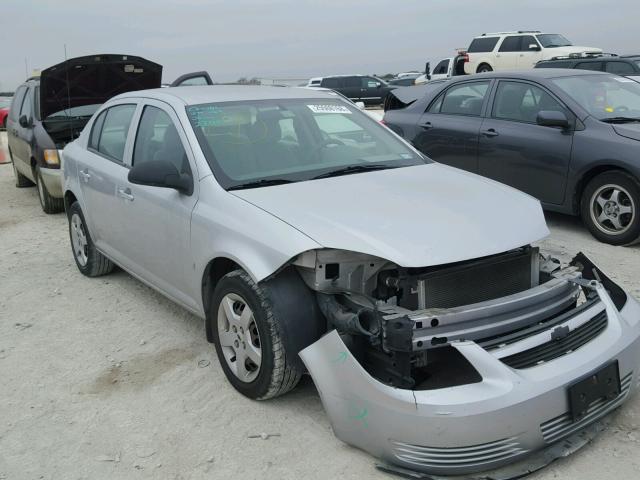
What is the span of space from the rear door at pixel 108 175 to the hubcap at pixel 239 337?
144cm

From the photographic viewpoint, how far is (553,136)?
6473mm

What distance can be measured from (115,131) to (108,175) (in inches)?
16.8

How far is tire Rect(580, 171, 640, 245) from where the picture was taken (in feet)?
19.4

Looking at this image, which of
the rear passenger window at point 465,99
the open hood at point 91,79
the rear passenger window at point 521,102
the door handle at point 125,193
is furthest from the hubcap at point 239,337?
the open hood at point 91,79

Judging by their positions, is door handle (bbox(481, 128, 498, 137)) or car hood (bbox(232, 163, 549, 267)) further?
door handle (bbox(481, 128, 498, 137))

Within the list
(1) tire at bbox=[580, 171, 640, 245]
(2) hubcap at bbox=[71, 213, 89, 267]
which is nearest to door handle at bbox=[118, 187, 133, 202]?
(2) hubcap at bbox=[71, 213, 89, 267]

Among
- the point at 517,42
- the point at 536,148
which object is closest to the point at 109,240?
the point at 536,148

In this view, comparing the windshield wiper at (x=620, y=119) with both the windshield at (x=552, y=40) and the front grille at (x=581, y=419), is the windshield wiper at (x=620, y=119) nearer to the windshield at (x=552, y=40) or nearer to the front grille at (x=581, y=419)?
the front grille at (x=581, y=419)

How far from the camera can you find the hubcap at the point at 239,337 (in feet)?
11.1

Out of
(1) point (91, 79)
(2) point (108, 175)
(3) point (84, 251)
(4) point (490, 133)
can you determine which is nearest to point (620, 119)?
(4) point (490, 133)

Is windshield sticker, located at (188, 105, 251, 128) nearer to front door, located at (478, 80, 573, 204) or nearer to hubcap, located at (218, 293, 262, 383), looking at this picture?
hubcap, located at (218, 293, 262, 383)

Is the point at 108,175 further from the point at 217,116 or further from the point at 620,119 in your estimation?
the point at 620,119

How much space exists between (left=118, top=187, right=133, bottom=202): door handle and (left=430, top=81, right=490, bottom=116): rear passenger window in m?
4.26

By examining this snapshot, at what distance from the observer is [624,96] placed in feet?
22.2
